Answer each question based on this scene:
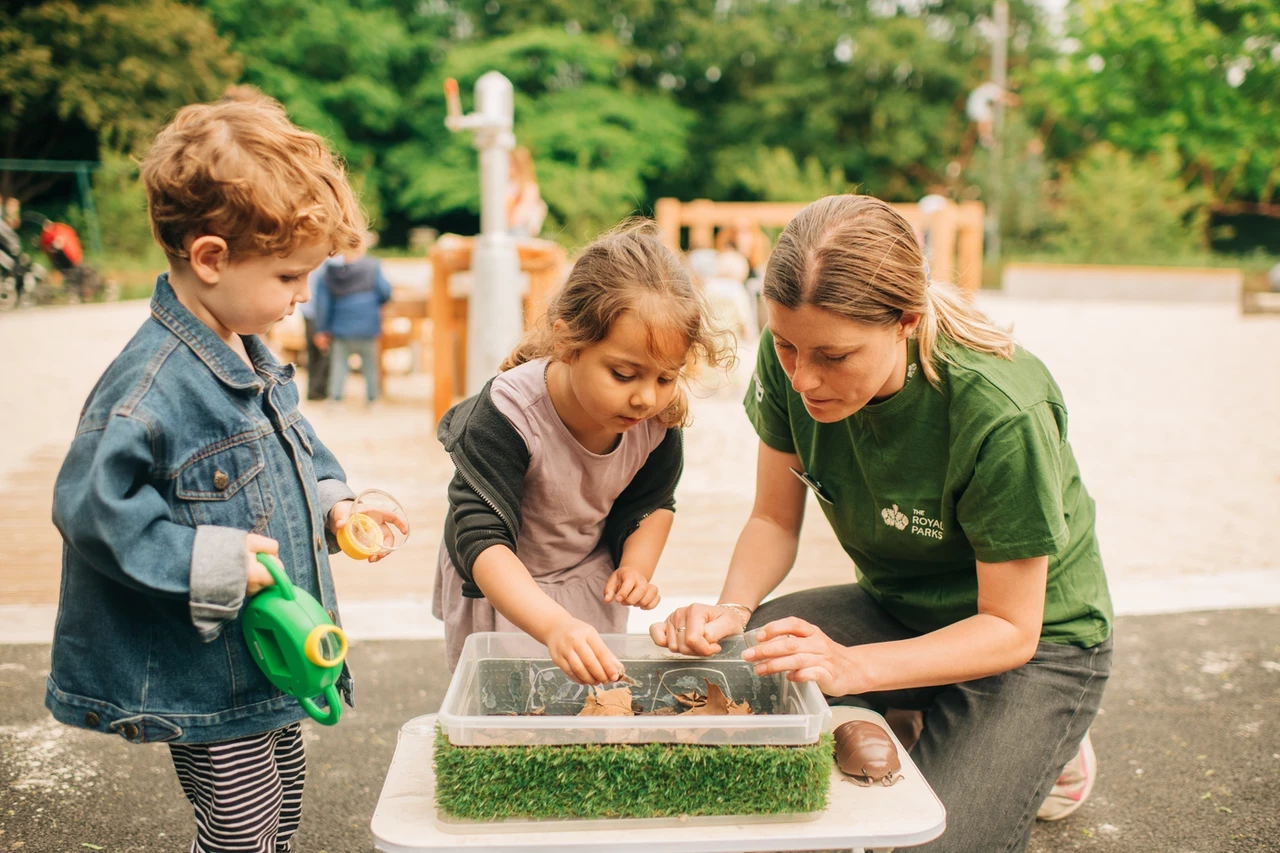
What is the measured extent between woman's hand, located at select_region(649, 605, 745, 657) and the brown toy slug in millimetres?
258

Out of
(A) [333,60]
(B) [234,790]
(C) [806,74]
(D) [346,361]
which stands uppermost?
(A) [333,60]

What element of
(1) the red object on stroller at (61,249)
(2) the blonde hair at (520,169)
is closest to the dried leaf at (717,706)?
(2) the blonde hair at (520,169)

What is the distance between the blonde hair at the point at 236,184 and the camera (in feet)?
5.27

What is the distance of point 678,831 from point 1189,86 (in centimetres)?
3193

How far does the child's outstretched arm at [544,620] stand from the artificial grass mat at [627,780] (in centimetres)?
15

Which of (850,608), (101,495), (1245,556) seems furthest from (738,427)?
(101,495)

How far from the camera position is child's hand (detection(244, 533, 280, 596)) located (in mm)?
1561

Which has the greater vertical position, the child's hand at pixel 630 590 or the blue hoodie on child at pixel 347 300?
the child's hand at pixel 630 590

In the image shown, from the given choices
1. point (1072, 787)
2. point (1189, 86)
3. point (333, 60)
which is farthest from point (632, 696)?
point (1189, 86)

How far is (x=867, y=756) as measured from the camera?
1687mm

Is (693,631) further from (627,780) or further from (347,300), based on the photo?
(347,300)

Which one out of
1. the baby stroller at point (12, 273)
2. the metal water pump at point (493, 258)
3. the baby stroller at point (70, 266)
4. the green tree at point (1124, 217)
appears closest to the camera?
the metal water pump at point (493, 258)

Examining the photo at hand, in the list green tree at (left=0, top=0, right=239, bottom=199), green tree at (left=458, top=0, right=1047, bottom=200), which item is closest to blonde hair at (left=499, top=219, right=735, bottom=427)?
green tree at (left=0, top=0, right=239, bottom=199)

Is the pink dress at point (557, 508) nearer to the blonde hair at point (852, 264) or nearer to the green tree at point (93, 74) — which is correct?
the blonde hair at point (852, 264)
